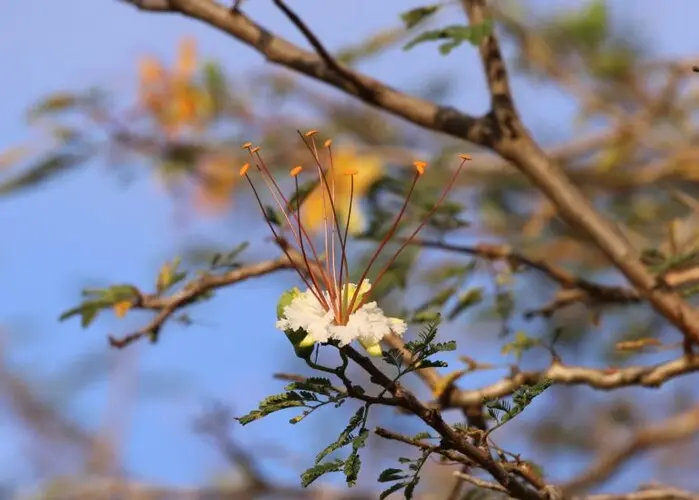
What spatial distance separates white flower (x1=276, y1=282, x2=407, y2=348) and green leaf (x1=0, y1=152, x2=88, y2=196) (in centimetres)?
72

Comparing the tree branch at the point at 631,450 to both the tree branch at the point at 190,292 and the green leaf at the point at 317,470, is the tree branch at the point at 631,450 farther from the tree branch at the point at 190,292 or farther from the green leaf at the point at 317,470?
the green leaf at the point at 317,470

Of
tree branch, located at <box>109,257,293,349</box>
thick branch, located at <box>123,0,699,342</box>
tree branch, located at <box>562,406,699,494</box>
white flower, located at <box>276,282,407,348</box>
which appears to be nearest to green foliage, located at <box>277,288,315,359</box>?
white flower, located at <box>276,282,407,348</box>

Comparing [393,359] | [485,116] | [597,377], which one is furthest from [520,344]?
[393,359]

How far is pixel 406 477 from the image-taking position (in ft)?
1.36

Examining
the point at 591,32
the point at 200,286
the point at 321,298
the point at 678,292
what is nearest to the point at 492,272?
the point at 678,292

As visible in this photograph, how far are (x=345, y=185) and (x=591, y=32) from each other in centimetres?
59

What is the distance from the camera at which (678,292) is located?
73 centimetres

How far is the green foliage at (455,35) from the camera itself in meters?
0.65

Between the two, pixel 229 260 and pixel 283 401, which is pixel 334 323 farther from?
pixel 229 260

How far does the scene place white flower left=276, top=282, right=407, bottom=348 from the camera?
1.27 ft

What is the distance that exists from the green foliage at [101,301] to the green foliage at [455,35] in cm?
29

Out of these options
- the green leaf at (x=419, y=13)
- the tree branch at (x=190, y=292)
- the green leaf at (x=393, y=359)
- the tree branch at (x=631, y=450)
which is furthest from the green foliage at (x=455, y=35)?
the tree branch at (x=631, y=450)

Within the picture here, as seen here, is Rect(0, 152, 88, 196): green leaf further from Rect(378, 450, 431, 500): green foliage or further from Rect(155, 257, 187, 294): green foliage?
Rect(378, 450, 431, 500): green foliage

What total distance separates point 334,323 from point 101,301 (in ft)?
1.07
